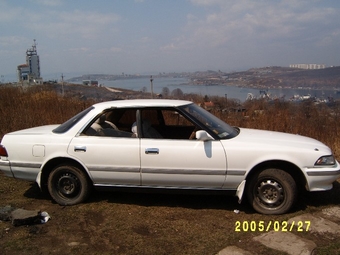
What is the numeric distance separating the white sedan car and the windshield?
2 cm

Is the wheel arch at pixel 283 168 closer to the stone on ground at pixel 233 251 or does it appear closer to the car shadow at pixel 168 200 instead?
the car shadow at pixel 168 200

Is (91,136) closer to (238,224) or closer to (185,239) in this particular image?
(185,239)

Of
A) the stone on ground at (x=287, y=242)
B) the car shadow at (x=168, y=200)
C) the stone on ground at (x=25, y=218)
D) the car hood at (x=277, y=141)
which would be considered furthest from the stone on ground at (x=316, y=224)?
the stone on ground at (x=25, y=218)

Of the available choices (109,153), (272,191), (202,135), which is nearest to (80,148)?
(109,153)

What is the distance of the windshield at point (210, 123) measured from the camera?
4.67 metres

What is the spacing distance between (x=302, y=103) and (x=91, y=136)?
7.13 meters

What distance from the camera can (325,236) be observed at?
12.5 feet

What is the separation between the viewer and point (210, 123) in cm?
489

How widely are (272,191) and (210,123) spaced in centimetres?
129

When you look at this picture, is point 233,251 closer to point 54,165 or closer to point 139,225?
point 139,225

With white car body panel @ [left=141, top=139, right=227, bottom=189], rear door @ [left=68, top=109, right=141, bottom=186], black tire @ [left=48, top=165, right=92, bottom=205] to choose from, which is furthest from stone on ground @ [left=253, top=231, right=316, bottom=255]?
black tire @ [left=48, top=165, right=92, bottom=205]

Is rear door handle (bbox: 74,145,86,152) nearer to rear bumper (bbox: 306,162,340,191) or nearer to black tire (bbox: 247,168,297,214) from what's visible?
black tire (bbox: 247,168,297,214)

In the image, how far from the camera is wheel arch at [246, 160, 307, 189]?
4391 millimetres

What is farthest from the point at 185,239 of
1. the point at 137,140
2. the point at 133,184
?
the point at 137,140
